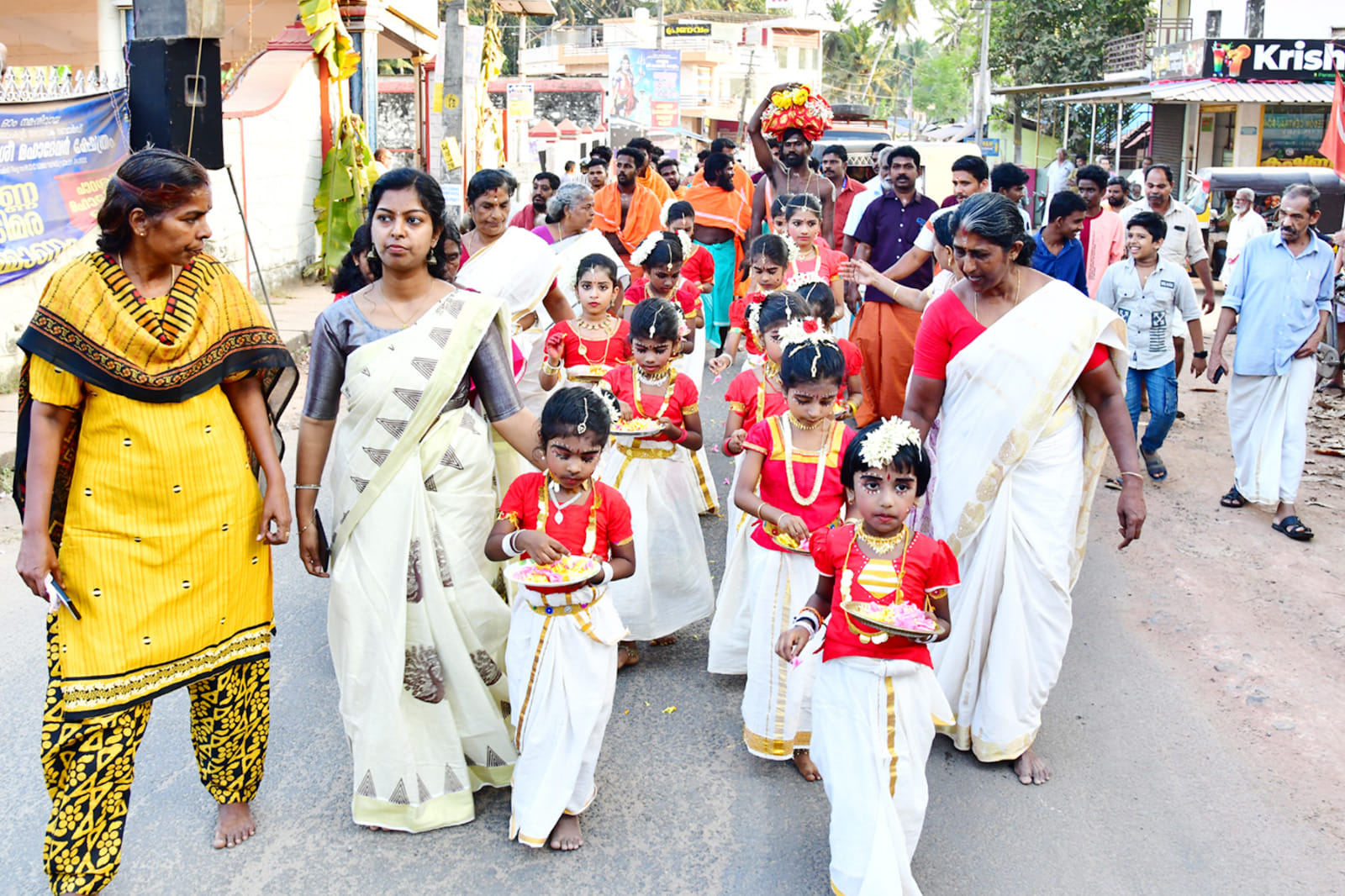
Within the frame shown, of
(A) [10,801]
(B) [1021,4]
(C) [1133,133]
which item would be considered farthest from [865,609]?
(B) [1021,4]

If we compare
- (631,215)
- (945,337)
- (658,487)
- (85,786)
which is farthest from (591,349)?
(631,215)

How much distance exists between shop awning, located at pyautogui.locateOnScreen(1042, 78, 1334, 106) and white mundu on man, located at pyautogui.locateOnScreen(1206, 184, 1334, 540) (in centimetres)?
1969

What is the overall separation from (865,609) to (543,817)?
1138 millimetres

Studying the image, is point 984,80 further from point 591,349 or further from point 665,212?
point 591,349

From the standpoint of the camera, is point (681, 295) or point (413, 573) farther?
point (681, 295)

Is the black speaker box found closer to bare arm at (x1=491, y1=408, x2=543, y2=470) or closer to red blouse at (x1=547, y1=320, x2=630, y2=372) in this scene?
red blouse at (x1=547, y1=320, x2=630, y2=372)

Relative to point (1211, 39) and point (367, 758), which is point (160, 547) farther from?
point (1211, 39)

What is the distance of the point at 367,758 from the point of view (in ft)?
11.9

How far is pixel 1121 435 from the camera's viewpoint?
409 cm

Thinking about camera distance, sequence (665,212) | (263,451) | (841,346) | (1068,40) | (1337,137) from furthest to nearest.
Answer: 1. (1068,40)
2. (1337,137)
3. (665,212)
4. (841,346)
5. (263,451)

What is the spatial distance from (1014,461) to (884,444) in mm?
948

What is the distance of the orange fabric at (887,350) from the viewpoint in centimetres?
684

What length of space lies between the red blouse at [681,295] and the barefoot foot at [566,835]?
4.01m

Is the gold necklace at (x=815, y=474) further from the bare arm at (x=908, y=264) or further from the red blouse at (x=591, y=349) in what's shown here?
the bare arm at (x=908, y=264)
